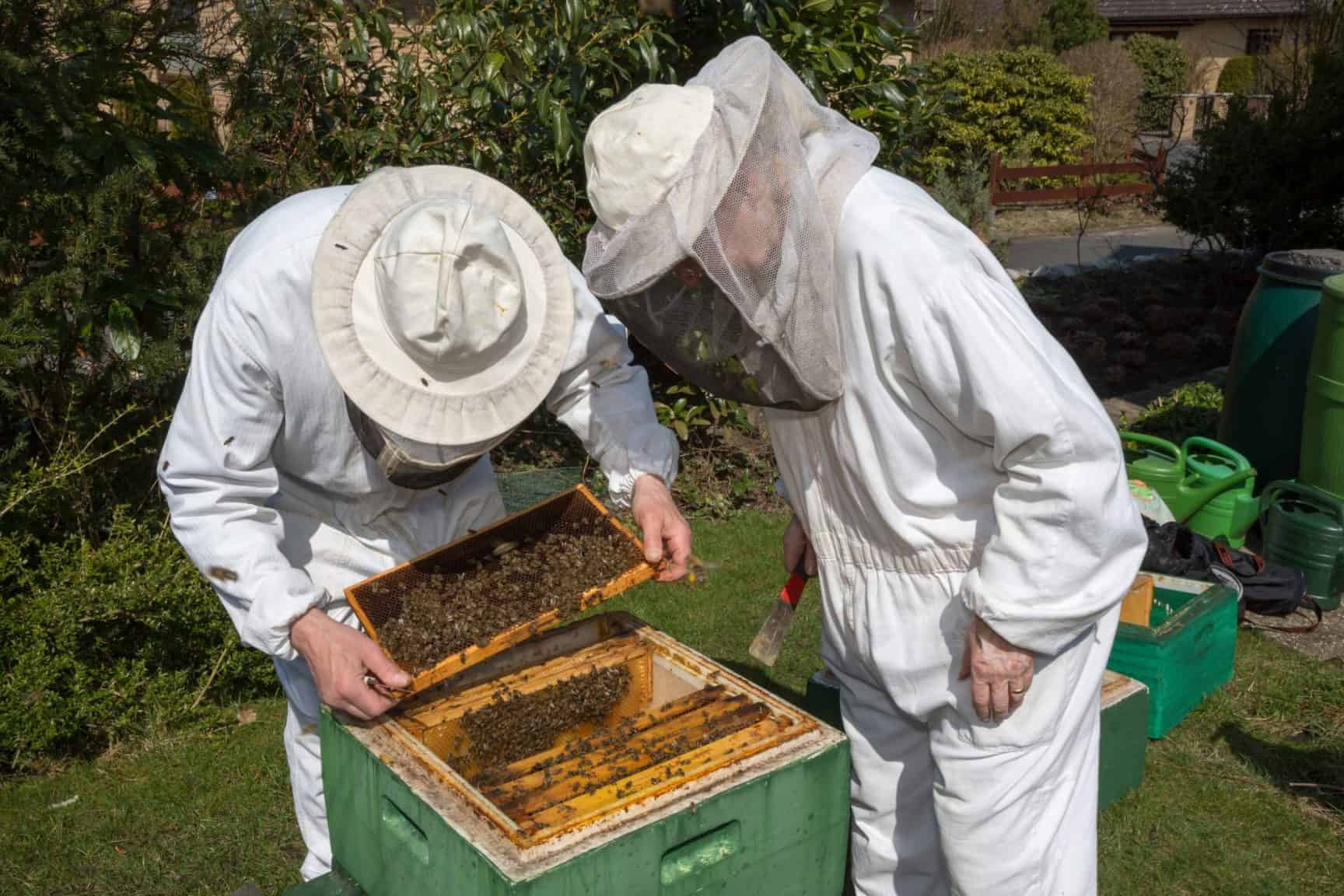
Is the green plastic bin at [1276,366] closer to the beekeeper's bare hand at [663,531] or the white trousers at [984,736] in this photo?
the white trousers at [984,736]

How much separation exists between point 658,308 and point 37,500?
2734mm

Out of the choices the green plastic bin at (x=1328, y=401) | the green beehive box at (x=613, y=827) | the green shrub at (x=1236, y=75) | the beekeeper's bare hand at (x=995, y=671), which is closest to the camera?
the green beehive box at (x=613, y=827)

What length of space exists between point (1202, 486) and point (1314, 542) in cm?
47

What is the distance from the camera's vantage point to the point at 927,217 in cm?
182

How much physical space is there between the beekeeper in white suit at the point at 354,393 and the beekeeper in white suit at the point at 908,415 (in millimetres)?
Result: 236

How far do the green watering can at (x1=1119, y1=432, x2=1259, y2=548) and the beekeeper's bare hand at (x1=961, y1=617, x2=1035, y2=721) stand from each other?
3148mm

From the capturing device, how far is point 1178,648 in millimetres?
3650

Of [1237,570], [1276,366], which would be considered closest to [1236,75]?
[1276,366]

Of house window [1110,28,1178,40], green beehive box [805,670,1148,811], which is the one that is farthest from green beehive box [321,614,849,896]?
house window [1110,28,1178,40]

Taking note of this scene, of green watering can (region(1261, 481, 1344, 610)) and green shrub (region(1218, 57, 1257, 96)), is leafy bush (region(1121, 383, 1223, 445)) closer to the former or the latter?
green watering can (region(1261, 481, 1344, 610))

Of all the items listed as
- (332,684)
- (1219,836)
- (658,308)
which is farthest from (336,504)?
(1219,836)

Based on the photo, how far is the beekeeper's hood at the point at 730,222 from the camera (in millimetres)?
1705

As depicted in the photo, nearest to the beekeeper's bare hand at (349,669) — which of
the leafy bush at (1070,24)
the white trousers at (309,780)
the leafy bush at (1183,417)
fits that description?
the white trousers at (309,780)

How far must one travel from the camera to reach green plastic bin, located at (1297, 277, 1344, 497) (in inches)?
193
